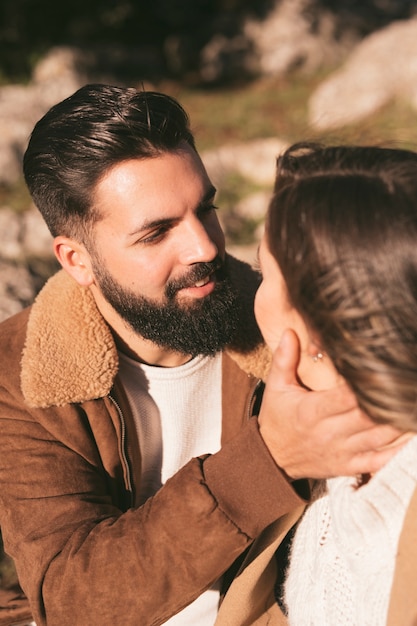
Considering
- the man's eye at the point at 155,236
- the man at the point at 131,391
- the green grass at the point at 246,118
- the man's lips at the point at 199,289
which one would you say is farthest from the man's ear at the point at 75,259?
the green grass at the point at 246,118

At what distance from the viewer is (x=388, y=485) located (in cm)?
182

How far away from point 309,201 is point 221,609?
63.5 inches

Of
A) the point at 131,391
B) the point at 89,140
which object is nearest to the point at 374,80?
the point at 89,140

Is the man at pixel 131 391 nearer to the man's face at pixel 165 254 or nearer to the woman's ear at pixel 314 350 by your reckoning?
the man's face at pixel 165 254

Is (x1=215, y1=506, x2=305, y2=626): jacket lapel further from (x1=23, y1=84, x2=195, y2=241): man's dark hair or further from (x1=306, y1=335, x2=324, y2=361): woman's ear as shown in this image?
(x1=23, y1=84, x2=195, y2=241): man's dark hair

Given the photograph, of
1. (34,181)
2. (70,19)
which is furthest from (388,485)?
(70,19)

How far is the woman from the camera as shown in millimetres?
1667

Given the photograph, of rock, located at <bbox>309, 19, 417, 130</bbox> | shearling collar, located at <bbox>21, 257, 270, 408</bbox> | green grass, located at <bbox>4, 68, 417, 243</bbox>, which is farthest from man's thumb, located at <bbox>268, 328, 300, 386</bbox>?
rock, located at <bbox>309, 19, 417, 130</bbox>

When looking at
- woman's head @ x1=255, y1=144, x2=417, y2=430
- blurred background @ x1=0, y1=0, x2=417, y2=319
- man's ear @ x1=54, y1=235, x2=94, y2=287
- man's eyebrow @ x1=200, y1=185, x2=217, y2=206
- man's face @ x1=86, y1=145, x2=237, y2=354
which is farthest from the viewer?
blurred background @ x1=0, y1=0, x2=417, y2=319

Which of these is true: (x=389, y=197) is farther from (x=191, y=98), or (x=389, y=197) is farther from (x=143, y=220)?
(x=191, y=98)

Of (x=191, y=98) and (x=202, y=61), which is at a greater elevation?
(x=202, y=61)

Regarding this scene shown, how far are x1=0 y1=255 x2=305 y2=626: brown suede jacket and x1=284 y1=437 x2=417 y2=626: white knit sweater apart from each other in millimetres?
165

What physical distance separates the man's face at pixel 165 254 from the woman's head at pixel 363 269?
87 centimetres

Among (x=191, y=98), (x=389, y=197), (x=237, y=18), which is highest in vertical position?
(x=237, y=18)
